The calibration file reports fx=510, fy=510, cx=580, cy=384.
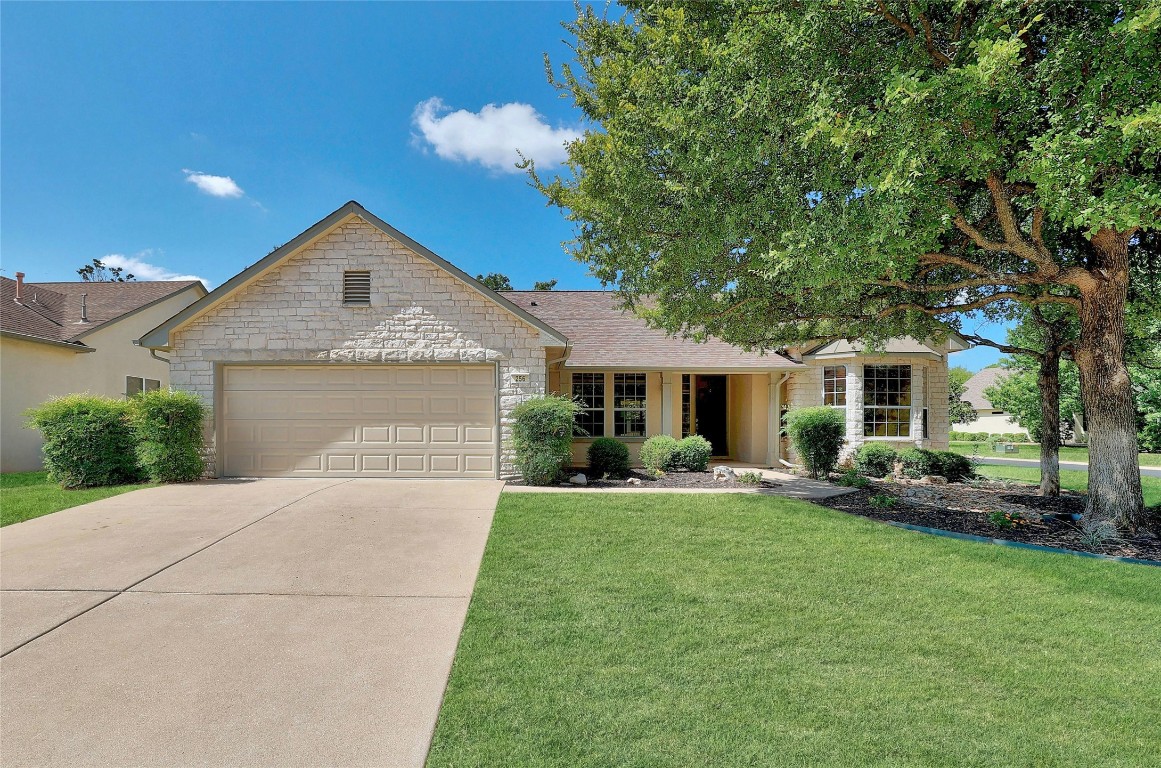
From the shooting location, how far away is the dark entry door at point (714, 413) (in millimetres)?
15938

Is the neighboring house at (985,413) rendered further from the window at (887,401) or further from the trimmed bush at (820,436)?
the trimmed bush at (820,436)

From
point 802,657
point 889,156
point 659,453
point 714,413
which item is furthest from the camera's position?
point 714,413

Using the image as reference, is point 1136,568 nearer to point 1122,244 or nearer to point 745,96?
point 1122,244

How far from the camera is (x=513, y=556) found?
18.2ft

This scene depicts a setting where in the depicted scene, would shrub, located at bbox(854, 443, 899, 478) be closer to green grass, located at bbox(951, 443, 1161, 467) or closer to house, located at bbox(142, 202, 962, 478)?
house, located at bbox(142, 202, 962, 478)

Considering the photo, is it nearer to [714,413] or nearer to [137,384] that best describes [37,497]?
[137,384]

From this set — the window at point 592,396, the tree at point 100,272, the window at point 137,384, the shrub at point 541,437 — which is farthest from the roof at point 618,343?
the tree at point 100,272

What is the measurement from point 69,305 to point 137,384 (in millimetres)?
3408

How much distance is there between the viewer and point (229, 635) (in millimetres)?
3828

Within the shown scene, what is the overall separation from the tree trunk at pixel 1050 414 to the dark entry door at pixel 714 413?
25.8 ft

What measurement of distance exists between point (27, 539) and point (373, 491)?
4.16 m

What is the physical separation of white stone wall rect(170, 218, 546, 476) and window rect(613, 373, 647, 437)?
12.7ft

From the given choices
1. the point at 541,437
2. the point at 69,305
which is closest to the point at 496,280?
the point at 69,305

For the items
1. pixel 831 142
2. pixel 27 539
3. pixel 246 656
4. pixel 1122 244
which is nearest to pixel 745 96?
pixel 831 142
